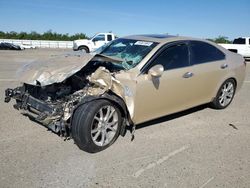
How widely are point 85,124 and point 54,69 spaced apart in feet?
3.39

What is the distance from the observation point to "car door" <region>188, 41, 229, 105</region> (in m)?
5.27

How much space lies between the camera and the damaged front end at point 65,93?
396cm

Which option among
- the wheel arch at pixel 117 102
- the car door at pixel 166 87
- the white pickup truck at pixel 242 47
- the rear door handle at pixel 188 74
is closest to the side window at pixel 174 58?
the car door at pixel 166 87

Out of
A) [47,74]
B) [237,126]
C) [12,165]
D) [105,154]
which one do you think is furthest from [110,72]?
[237,126]

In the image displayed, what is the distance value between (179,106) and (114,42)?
1.81m

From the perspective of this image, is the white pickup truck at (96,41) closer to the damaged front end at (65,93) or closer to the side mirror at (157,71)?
the damaged front end at (65,93)

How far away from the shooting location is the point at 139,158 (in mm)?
3951

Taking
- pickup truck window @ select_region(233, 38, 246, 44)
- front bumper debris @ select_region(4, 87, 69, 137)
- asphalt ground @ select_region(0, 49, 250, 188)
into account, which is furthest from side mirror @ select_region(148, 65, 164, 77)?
pickup truck window @ select_region(233, 38, 246, 44)

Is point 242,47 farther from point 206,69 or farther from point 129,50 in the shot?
point 129,50

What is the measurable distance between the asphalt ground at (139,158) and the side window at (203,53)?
1189mm

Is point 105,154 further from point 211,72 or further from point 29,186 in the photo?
point 211,72

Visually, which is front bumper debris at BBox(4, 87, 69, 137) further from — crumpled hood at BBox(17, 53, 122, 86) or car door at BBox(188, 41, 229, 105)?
car door at BBox(188, 41, 229, 105)

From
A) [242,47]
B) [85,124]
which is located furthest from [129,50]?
[242,47]

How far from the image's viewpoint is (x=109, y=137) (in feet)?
14.0
